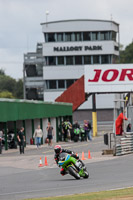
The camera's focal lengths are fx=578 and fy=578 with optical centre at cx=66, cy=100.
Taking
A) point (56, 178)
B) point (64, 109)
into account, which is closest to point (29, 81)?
point (64, 109)

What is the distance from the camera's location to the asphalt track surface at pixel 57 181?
1609cm

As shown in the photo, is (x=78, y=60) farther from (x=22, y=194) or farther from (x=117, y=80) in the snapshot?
(x=22, y=194)

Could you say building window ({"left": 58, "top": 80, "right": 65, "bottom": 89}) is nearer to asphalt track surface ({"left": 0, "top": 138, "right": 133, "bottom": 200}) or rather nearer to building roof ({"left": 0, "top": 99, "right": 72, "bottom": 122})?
building roof ({"left": 0, "top": 99, "right": 72, "bottom": 122})

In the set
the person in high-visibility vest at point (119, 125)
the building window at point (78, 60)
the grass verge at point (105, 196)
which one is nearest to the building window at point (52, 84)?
the building window at point (78, 60)

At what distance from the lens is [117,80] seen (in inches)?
2205

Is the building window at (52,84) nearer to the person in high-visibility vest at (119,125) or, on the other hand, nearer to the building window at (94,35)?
the building window at (94,35)

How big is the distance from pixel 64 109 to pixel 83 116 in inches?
1189

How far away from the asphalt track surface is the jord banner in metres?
28.8

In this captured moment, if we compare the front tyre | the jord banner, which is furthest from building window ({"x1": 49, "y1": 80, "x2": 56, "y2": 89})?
the front tyre

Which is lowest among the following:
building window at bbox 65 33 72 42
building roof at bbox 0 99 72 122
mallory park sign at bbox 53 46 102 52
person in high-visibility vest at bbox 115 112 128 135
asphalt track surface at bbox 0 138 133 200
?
asphalt track surface at bbox 0 138 133 200

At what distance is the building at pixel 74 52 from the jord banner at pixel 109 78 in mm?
29615

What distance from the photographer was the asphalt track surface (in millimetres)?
16094

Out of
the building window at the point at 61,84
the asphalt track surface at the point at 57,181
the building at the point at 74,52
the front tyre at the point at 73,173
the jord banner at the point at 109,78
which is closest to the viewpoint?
the asphalt track surface at the point at 57,181

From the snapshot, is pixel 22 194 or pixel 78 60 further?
pixel 78 60
